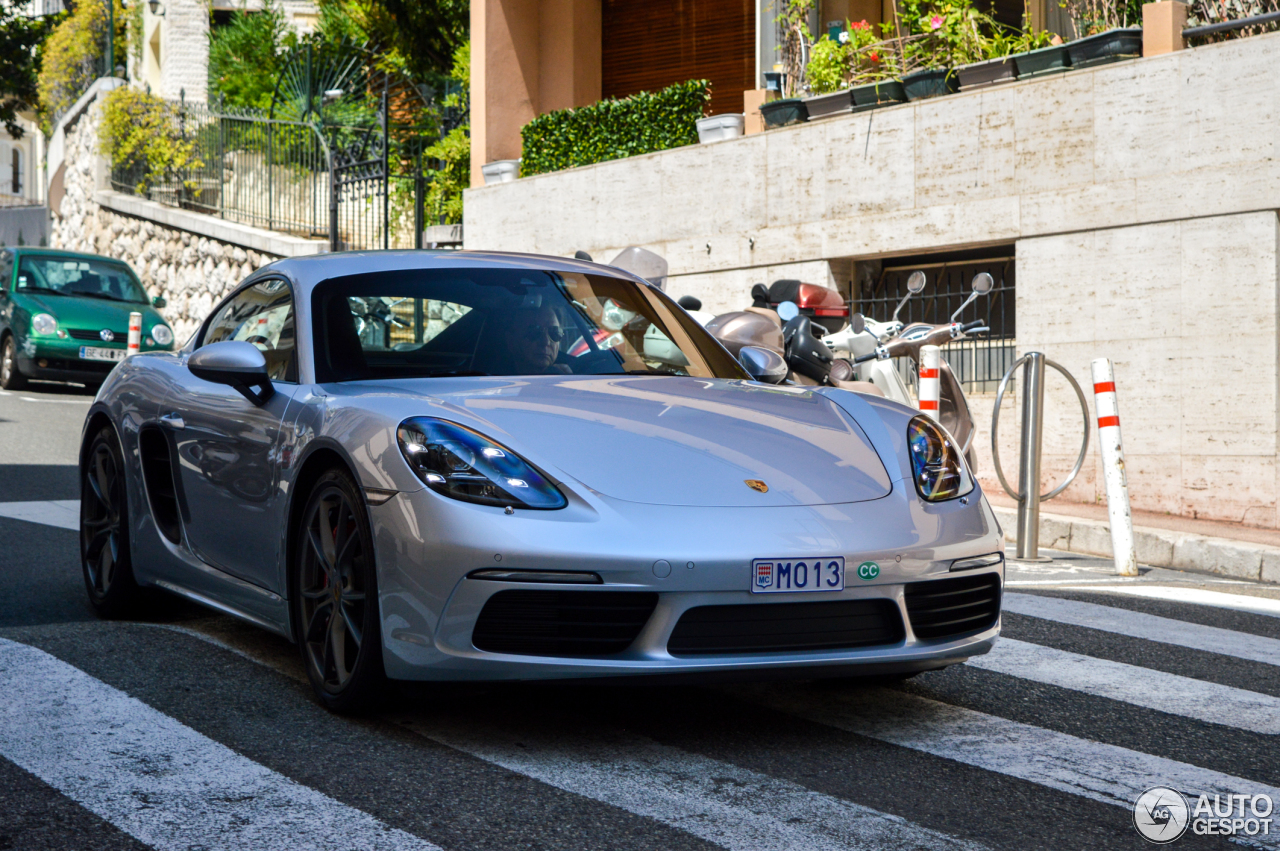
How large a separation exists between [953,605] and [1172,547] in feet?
17.1

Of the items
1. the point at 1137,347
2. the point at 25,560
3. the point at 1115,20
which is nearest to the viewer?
the point at 25,560

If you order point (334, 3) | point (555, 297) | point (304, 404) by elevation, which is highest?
point (334, 3)

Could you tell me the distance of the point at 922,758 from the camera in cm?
370

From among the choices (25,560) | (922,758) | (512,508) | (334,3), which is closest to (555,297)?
(512,508)

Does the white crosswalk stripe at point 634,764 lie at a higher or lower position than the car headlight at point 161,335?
lower

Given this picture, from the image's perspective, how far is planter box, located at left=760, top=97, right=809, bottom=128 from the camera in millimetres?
13664

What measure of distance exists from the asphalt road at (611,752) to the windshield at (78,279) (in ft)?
46.4

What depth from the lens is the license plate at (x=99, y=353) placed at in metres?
17.5

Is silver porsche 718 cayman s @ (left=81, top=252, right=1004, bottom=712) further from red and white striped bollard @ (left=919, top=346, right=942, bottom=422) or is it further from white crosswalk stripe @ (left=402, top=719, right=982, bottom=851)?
red and white striped bollard @ (left=919, top=346, right=942, bottom=422)

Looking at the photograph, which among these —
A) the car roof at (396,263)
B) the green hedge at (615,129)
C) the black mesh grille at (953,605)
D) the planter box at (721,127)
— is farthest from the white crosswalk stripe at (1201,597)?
the green hedge at (615,129)

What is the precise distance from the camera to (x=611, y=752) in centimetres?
367

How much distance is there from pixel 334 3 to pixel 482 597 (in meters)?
25.9

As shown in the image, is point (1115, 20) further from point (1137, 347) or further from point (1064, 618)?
point (1064, 618)

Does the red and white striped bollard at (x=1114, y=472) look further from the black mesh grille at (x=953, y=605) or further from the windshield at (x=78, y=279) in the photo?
the windshield at (x=78, y=279)
